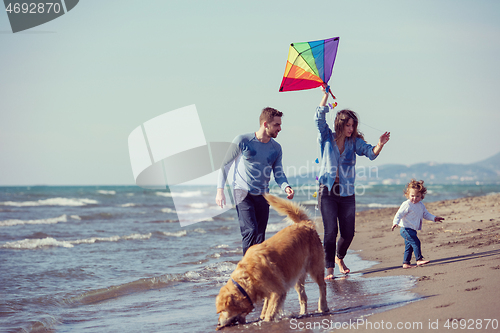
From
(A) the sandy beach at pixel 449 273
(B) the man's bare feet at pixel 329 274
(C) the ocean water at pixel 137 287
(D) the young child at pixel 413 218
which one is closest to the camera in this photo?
(A) the sandy beach at pixel 449 273

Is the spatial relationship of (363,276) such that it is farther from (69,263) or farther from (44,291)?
(69,263)

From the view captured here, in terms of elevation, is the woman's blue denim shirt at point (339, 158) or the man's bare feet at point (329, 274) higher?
the woman's blue denim shirt at point (339, 158)

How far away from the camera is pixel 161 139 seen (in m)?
8.72

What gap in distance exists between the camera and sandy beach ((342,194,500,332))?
3.24 metres

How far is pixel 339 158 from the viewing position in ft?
18.0

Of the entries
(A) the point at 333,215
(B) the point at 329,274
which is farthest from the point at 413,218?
(B) the point at 329,274

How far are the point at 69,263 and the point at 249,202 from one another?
17.6ft

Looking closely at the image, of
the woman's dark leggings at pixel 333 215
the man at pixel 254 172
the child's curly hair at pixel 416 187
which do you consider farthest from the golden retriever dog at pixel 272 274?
the child's curly hair at pixel 416 187

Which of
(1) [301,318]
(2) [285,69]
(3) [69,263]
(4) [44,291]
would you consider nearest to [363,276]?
(1) [301,318]

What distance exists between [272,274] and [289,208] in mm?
996

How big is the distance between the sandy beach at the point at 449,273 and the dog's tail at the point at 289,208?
1.30m

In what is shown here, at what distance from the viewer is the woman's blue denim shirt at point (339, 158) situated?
5445 millimetres

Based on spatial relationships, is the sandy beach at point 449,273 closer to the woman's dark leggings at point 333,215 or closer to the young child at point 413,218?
the young child at point 413,218

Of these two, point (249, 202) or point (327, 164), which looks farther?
point (327, 164)
